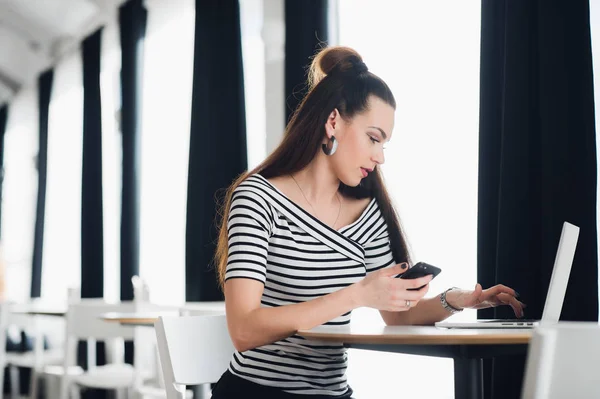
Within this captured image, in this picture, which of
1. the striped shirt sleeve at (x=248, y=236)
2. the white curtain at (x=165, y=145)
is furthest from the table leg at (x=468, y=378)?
the white curtain at (x=165, y=145)

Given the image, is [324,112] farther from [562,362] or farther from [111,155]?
[111,155]

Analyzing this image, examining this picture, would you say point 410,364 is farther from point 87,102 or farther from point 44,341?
point 44,341

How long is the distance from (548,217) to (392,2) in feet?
5.73

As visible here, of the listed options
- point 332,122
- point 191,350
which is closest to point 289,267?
point 191,350

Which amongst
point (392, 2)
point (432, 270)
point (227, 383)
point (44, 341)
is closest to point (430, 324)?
point (432, 270)

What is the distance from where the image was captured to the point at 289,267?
1.77 m

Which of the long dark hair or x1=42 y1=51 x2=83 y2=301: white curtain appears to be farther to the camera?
x1=42 y1=51 x2=83 y2=301: white curtain

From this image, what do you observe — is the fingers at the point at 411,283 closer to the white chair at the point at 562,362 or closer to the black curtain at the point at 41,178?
the white chair at the point at 562,362

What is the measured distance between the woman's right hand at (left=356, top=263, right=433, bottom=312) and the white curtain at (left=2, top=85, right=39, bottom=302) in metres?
7.88

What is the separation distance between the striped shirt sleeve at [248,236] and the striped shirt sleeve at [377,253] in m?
0.33

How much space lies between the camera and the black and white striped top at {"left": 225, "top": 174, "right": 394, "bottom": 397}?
1.69m

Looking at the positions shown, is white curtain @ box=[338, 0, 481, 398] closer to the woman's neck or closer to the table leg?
the woman's neck

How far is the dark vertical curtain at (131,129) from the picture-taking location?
6.24 meters

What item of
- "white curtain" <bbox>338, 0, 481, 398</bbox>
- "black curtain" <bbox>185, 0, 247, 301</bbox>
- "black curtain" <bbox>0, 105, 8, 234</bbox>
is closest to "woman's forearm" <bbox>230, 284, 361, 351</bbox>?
"white curtain" <bbox>338, 0, 481, 398</bbox>
